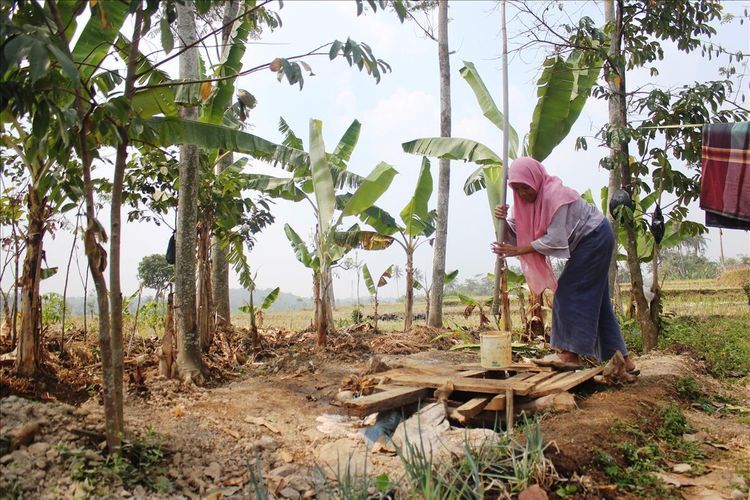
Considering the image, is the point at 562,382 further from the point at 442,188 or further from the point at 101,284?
the point at 442,188

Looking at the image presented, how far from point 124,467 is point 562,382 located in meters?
2.77

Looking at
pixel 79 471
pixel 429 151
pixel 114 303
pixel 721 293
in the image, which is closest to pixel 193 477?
pixel 79 471

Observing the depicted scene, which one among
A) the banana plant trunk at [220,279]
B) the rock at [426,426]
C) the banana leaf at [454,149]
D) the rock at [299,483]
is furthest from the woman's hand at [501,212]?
the banana plant trunk at [220,279]

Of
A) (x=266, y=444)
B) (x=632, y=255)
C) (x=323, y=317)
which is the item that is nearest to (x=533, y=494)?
(x=266, y=444)

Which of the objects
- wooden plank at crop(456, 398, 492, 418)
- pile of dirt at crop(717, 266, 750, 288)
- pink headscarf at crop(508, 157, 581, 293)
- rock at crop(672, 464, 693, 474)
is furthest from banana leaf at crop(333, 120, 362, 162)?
pile of dirt at crop(717, 266, 750, 288)

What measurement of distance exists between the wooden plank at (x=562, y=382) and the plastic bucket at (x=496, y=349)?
38 cm

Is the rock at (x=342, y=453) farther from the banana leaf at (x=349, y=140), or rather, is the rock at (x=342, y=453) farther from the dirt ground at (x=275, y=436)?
the banana leaf at (x=349, y=140)

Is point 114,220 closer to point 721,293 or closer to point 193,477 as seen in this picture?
point 193,477

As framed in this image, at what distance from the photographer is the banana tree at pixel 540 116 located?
692 centimetres

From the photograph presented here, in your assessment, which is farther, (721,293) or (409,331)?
(721,293)

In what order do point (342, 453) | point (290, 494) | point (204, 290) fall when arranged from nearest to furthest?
point (290, 494) < point (342, 453) < point (204, 290)

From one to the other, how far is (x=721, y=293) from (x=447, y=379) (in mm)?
15059

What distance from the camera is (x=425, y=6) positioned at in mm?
11656

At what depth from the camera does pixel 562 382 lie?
3.99 meters
